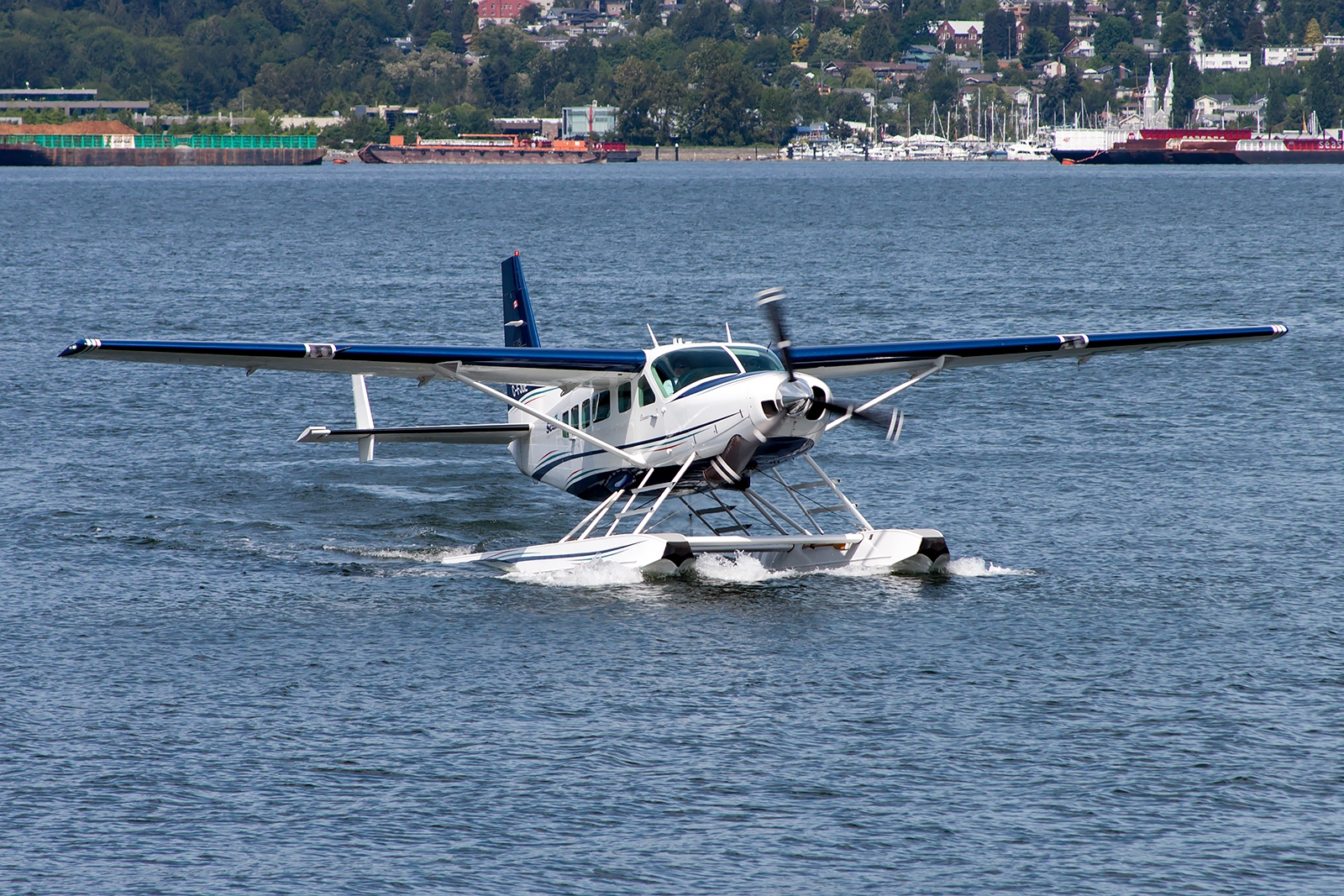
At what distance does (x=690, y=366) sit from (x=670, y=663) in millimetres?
4012

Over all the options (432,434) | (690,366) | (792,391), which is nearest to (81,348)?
(432,434)

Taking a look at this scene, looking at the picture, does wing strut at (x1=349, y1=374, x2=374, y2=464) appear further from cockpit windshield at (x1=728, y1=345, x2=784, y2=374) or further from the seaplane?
cockpit windshield at (x1=728, y1=345, x2=784, y2=374)

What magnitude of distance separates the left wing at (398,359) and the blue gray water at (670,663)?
2390mm

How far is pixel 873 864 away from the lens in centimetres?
1079

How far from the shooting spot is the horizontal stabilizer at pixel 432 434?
19.8 m

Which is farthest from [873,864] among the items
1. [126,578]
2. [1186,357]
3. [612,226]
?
[612,226]

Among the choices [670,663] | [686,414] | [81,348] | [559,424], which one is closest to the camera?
[670,663]

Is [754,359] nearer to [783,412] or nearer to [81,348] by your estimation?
[783,412]

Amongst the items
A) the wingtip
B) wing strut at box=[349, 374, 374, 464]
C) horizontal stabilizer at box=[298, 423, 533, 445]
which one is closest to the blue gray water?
wing strut at box=[349, 374, 374, 464]

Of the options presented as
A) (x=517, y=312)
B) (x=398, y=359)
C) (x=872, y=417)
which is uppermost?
(x=517, y=312)

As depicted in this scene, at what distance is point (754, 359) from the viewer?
17391 millimetres

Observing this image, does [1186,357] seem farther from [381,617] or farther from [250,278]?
[250,278]

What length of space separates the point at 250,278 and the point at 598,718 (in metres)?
50.4

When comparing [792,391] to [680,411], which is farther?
[680,411]
